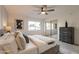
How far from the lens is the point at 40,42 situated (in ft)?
5.15

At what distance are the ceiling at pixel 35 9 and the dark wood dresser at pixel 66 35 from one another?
29 centimetres

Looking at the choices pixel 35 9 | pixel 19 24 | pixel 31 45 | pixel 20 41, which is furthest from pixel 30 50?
pixel 35 9

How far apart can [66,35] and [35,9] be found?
80 centimetres

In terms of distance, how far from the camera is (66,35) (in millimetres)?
1704

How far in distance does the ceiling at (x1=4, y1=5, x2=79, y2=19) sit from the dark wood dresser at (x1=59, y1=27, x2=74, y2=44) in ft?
0.95

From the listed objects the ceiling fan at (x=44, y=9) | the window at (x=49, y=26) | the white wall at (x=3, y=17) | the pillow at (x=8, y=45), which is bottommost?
the pillow at (x=8, y=45)

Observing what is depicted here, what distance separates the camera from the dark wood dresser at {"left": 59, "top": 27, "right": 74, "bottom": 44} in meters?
1.56

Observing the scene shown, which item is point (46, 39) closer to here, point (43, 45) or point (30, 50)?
point (43, 45)

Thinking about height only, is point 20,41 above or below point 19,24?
below

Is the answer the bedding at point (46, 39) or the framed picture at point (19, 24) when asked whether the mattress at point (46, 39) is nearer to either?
the bedding at point (46, 39)

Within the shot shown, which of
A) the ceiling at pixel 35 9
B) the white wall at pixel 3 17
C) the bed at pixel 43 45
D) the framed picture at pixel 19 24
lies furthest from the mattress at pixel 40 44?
the white wall at pixel 3 17

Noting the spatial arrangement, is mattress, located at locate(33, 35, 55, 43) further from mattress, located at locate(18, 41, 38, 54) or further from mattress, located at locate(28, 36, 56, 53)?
mattress, located at locate(18, 41, 38, 54)

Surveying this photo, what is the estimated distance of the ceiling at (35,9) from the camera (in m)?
1.39

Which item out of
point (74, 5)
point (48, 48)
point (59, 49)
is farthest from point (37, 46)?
point (74, 5)
